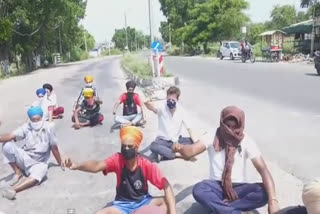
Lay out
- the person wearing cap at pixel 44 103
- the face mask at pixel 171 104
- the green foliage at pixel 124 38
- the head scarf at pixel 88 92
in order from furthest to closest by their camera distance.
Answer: the green foliage at pixel 124 38 → the head scarf at pixel 88 92 → the person wearing cap at pixel 44 103 → the face mask at pixel 171 104

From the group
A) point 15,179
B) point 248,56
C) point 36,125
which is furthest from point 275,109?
point 248,56

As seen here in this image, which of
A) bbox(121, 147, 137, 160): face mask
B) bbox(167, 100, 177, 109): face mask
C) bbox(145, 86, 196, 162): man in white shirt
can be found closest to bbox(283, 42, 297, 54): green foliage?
bbox(145, 86, 196, 162): man in white shirt

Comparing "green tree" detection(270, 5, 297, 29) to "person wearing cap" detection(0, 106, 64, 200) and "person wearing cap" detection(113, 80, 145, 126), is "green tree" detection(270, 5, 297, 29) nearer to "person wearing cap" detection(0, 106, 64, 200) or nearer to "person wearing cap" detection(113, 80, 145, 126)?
"person wearing cap" detection(113, 80, 145, 126)

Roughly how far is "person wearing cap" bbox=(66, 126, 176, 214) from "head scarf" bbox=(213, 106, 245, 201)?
1.96 ft

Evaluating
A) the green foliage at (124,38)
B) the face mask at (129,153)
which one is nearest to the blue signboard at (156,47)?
the face mask at (129,153)

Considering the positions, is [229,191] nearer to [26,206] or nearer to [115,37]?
[26,206]

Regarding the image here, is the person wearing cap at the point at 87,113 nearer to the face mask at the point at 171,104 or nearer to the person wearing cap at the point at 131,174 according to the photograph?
the face mask at the point at 171,104

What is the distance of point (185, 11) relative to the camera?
245ft

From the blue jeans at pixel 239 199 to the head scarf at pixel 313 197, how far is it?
1.78m

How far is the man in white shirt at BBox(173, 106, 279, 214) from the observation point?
14.3 feet

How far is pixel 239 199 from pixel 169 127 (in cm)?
272

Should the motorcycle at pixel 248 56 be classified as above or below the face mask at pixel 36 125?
below

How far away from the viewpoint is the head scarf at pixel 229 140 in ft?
13.9

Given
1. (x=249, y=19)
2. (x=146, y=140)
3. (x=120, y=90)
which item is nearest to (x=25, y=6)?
(x=120, y=90)
